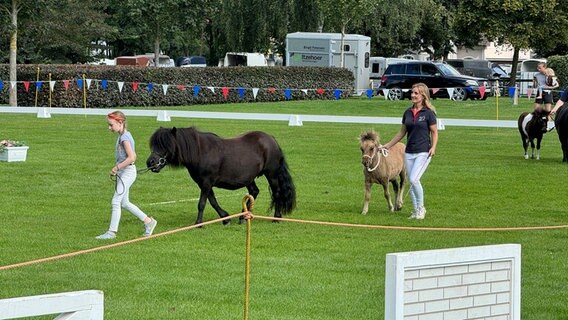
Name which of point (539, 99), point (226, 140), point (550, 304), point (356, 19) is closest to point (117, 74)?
point (356, 19)

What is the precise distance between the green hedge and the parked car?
2.11 metres

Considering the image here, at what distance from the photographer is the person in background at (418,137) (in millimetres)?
15445

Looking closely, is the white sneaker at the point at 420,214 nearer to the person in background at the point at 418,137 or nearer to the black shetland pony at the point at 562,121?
the person in background at the point at 418,137

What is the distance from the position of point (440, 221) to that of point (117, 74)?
30731 millimetres

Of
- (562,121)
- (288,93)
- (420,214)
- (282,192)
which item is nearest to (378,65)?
(288,93)

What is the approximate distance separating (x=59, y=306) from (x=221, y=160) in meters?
9.37

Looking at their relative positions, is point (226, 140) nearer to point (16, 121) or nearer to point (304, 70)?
point (16, 121)

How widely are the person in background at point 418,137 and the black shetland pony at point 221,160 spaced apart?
1645 millimetres

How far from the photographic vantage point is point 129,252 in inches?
504

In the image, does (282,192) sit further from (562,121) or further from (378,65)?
(378,65)

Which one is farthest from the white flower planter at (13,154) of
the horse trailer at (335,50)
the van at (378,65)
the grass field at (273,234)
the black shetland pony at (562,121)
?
the van at (378,65)

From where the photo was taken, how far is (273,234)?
565 inches

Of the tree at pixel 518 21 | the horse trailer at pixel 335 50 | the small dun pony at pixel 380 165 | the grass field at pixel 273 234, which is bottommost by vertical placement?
the grass field at pixel 273 234

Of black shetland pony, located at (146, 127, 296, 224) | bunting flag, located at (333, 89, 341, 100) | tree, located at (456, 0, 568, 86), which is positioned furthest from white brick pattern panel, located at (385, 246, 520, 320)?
tree, located at (456, 0, 568, 86)
